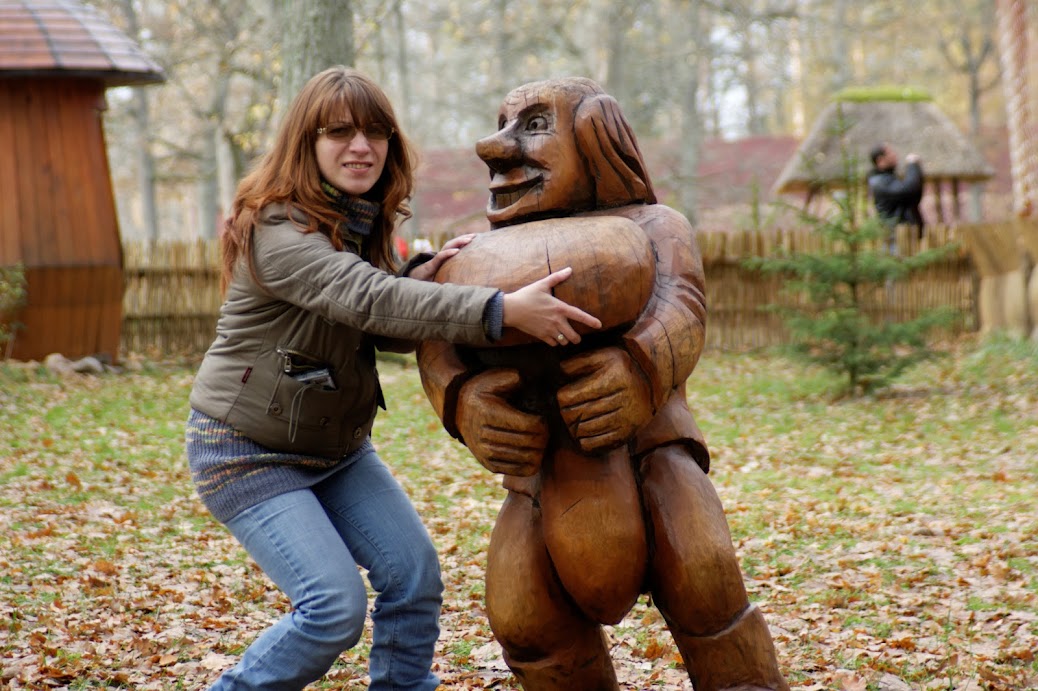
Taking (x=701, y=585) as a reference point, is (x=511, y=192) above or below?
above

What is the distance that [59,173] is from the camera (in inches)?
441

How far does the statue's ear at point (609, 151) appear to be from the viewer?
9.62 feet

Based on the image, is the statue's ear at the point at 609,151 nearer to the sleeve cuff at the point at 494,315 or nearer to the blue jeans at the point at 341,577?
the sleeve cuff at the point at 494,315

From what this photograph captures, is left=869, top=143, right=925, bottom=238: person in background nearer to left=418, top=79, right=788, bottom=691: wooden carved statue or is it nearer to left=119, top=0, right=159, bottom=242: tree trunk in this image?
left=418, top=79, right=788, bottom=691: wooden carved statue

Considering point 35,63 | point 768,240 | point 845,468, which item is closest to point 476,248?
point 845,468

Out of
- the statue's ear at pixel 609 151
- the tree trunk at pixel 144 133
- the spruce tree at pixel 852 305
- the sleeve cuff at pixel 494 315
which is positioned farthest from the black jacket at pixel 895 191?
the tree trunk at pixel 144 133

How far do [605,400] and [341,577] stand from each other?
83cm

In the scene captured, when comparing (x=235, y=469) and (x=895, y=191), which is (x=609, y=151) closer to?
(x=235, y=469)

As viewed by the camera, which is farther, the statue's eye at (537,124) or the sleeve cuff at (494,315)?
the statue's eye at (537,124)

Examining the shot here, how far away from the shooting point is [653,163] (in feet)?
99.2

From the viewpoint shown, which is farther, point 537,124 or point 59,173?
point 59,173

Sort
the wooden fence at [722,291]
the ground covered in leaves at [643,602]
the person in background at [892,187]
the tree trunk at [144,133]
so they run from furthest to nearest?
the tree trunk at [144,133], the person in background at [892,187], the wooden fence at [722,291], the ground covered in leaves at [643,602]

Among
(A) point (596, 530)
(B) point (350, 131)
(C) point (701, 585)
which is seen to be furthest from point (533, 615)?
(B) point (350, 131)

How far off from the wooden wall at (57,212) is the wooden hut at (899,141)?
41.7 ft
